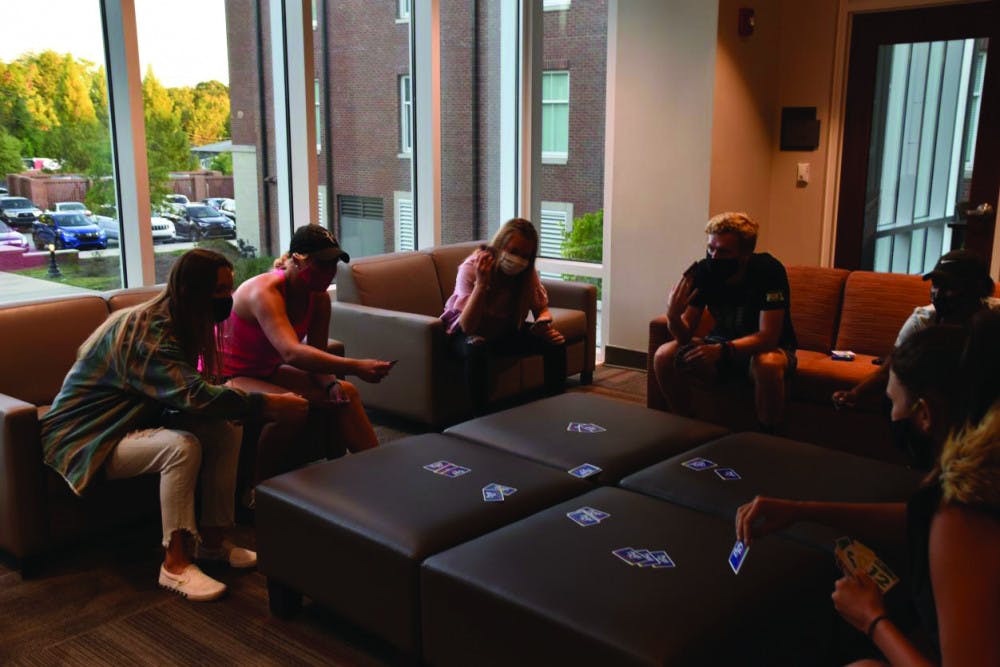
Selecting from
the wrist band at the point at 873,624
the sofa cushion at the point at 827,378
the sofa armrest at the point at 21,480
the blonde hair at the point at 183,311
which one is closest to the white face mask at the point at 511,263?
the sofa cushion at the point at 827,378

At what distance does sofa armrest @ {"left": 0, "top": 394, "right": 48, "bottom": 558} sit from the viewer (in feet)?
9.61

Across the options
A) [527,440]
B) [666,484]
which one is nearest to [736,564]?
[666,484]

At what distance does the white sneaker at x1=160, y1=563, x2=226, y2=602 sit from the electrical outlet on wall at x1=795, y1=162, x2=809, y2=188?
14.2 ft

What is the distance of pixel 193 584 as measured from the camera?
2.98 m

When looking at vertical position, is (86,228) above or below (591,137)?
below

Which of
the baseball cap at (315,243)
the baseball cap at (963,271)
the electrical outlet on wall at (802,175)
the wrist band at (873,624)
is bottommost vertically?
the wrist band at (873,624)

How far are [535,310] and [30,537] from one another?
250 centimetres

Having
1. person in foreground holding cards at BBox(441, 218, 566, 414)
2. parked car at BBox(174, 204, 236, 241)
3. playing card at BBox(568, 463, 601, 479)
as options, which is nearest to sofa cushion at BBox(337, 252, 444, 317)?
person in foreground holding cards at BBox(441, 218, 566, 414)

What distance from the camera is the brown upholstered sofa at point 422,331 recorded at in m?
4.48

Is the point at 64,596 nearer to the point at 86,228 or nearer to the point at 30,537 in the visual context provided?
the point at 30,537

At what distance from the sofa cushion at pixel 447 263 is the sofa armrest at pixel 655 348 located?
1214 millimetres

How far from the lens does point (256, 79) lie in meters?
5.23

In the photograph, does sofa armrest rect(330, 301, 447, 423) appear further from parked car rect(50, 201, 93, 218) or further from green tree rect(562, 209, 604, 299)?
green tree rect(562, 209, 604, 299)

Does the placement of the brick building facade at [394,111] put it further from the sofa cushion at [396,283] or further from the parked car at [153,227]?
the sofa cushion at [396,283]
